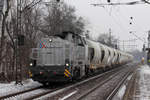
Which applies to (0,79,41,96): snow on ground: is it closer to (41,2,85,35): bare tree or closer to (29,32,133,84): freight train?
(29,32,133,84): freight train

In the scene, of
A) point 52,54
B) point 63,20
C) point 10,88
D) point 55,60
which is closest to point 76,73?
point 55,60

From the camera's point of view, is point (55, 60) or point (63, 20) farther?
point (63, 20)

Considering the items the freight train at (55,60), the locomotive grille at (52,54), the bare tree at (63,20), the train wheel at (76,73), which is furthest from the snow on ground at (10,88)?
the bare tree at (63,20)

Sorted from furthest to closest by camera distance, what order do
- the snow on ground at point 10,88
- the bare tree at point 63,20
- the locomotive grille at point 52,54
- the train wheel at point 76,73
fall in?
the bare tree at point 63,20 → the train wheel at point 76,73 → the locomotive grille at point 52,54 → the snow on ground at point 10,88

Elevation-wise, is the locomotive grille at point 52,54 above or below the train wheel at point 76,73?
above

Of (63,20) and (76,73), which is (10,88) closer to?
(76,73)

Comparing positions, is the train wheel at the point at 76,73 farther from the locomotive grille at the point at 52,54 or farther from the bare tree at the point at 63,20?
the bare tree at the point at 63,20

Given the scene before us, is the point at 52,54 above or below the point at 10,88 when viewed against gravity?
above

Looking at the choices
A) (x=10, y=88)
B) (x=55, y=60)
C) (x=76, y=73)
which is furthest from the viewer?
(x=76, y=73)

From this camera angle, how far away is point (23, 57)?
A: 15.7m

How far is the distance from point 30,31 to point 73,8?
1174 inches

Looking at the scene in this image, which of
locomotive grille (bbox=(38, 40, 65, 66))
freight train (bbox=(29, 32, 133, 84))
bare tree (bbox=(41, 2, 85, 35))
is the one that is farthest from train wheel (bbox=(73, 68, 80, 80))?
bare tree (bbox=(41, 2, 85, 35))

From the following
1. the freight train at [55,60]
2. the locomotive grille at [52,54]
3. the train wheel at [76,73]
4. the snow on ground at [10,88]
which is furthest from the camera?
the train wheel at [76,73]

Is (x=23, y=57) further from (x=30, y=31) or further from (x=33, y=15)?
(x=33, y=15)
